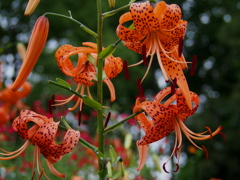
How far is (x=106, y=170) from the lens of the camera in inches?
42.3

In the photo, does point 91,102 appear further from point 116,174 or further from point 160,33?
point 160,33

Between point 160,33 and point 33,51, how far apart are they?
395mm

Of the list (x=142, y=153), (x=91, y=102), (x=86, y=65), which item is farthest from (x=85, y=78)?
(x=142, y=153)

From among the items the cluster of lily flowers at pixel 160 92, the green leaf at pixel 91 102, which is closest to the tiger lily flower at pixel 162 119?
the cluster of lily flowers at pixel 160 92

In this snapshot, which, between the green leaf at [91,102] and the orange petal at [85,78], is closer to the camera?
the green leaf at [91,102]

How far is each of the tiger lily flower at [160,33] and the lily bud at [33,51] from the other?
0.22 meters

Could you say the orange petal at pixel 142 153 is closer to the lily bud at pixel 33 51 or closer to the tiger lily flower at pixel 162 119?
the tiger lily flower at pixel 162 119

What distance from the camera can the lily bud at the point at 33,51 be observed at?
0.98m

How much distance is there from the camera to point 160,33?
3.95 feet

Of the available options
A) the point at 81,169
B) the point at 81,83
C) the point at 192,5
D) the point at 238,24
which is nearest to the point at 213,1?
the point at 192,5

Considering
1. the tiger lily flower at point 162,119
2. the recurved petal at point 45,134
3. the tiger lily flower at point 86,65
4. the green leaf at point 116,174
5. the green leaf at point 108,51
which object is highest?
the green leaf at point 108,51

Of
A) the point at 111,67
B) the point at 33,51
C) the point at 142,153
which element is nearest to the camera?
the point at 33,51

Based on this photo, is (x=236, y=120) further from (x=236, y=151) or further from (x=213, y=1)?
(x=213, y=1)

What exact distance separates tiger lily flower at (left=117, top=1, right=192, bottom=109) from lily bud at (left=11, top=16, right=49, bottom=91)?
8.7 inches
